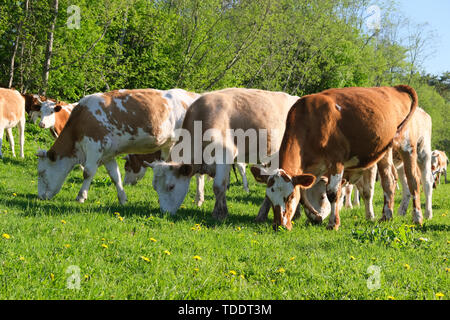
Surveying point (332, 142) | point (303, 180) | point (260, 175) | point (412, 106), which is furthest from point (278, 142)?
point (412, 106)

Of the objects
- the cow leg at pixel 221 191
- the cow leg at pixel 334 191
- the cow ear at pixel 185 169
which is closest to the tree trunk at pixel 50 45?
the cow ear at pixel 185 169

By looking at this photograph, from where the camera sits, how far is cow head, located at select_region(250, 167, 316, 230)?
6569mm

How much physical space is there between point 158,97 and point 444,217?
694 centimetres

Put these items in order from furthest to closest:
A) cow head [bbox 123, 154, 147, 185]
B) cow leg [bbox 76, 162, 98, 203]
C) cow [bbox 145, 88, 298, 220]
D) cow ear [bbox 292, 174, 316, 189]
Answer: cow head [bbox 123, 154, 147, 185] < cow leg [bbox 76, 162, 98, 203] < cow [bbox 145, 88, 298, 220] < cow ear [bbox 292, 174, 316, 189]

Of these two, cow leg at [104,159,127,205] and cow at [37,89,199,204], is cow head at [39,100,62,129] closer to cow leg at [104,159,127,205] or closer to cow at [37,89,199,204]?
cow at [37,89,199,204]

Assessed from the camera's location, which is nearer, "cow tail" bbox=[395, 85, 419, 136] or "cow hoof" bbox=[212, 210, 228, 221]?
"cow hoof" bbox=[212, 210, 228, 221]

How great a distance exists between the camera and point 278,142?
8781mm

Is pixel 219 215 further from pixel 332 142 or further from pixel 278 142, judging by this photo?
pixel 332 142

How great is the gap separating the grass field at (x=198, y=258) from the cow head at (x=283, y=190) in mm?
277

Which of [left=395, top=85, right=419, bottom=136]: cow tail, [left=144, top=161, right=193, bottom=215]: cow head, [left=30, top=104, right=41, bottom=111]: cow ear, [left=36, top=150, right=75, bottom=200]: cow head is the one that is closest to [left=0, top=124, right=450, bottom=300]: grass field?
[left=144, top=161, right=193, bottom=215]: cow head

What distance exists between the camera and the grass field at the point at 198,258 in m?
3.71

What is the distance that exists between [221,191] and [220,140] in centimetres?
93

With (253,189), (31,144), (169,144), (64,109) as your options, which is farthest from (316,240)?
(31,144)

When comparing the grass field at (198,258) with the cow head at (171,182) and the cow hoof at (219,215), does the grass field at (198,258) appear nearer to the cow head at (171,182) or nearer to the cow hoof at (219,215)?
the cow hoof at (219,215)
